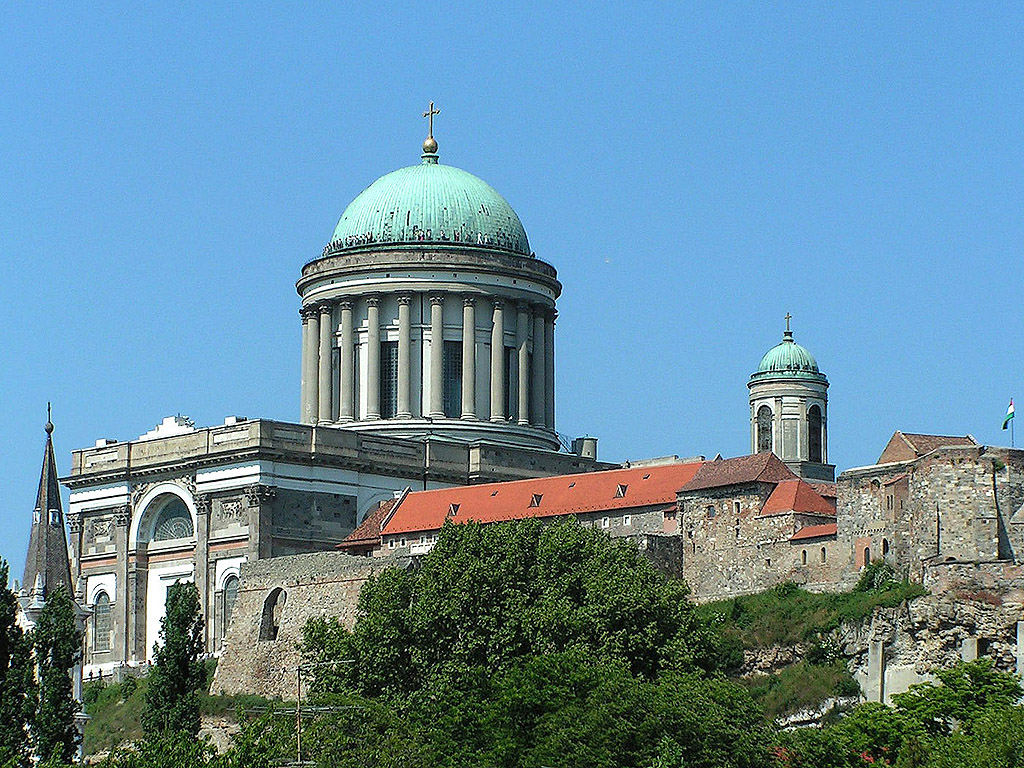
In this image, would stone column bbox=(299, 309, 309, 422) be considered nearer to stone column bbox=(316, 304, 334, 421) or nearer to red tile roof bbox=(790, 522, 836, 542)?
stone column bbox=(316, 304, 334, 421)

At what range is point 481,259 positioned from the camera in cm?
13975

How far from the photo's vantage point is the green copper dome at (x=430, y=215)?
140875 millimetres

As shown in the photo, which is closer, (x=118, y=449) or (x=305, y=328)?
(x=118, y=449)

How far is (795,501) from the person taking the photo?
364 ft

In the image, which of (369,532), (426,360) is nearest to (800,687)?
(369,532)

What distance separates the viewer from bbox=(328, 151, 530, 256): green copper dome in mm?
140875

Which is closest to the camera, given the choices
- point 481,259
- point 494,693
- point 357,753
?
point 357,753

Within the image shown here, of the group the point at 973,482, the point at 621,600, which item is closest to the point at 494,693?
the point at 621,600

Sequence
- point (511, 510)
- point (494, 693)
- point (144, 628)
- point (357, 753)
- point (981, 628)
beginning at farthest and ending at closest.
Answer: point (144, 628) < point (511, 510) < point (981, 628) < point (494, 693) < point (357, 753)

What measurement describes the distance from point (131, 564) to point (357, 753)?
46.5m

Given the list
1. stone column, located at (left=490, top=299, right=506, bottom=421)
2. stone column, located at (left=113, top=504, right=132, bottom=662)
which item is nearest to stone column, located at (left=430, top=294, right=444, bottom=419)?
stone column, located at (left=490, top=299, right=506, bottom=421)

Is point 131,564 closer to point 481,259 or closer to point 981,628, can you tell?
point 481,259

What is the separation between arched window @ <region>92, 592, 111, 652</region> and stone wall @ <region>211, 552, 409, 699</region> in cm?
1423

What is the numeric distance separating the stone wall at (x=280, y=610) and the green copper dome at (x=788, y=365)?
51.2 m
